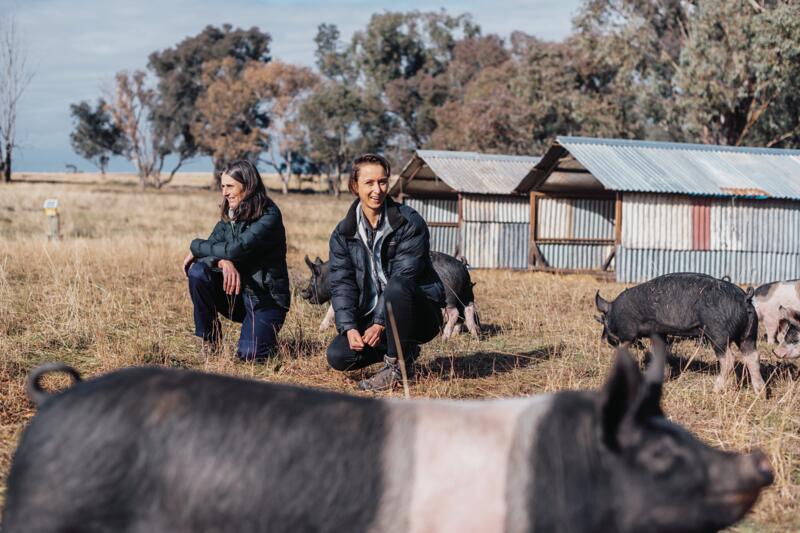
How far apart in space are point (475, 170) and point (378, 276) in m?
16.0

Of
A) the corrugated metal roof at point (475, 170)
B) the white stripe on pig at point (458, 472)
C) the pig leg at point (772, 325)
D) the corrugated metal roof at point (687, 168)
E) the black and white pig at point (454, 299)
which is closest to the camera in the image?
the white stripe on pig at point (458, 472)

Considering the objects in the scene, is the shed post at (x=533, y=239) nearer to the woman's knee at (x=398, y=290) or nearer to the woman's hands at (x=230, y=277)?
the woman's hands at (x=230, y=277)

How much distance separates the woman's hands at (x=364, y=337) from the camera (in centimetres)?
547

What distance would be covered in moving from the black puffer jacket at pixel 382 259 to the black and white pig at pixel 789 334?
11.9ft

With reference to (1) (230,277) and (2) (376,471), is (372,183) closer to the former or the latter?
(1) (230,277)

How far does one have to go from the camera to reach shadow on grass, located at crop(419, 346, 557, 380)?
648 cm

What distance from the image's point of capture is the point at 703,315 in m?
6.47

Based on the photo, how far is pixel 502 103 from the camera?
1512 inches

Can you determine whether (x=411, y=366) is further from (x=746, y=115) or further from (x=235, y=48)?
(x=235, y=48)

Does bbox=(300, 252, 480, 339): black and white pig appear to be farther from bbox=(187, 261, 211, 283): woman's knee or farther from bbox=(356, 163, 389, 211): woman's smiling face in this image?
bbox=(356, 163, 389, 211): woman's smiling face

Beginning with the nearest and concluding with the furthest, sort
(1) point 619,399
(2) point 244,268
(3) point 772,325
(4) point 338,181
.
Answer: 1. (1) point 619,399
2. (2) point 244,268
3. (3) point 772,325
4. (4) point 338,181

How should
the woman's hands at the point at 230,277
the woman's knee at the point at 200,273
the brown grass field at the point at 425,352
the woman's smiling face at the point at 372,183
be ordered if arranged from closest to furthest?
the brown grass field at the point at 425,352 < the woman's smiling face at the point at 372,183 < the woman's hands at the point at 230,277 < the woman's knee at the point at 200,273

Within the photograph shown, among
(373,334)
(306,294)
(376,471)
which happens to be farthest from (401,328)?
(306,294)

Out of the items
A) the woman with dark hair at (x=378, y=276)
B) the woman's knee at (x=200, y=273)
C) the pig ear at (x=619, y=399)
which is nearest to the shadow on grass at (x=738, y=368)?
the woman with dark hair at (x=378, y=276)
